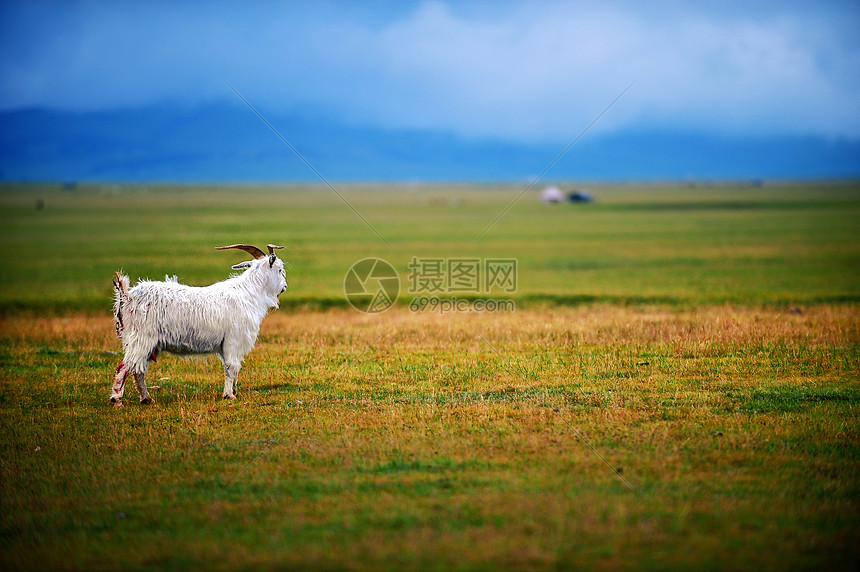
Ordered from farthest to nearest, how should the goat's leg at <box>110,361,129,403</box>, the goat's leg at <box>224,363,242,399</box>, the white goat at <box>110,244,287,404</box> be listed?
1. the goat's leg at <box>224,363,242,399</box>
2. the goat's leg at <box>110,361,129,403</box>
3. the white goat at <box>110,244,287,404</box>

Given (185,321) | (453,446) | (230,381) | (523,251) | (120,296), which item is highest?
(523,251)

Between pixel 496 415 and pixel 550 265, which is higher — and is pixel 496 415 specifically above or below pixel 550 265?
below

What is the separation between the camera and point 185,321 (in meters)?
12.4

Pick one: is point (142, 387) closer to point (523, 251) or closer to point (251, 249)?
point (251, 249)

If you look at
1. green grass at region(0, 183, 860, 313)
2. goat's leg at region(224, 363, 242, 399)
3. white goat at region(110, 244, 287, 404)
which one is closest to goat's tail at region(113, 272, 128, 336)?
white goat at region(110, 244, 287, 404)

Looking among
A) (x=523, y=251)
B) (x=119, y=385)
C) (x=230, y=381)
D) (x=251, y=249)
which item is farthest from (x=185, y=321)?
(x=523, y=251)

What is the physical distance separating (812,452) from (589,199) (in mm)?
146068

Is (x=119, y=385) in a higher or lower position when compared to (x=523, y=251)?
lower

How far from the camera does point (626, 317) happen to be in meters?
21.9

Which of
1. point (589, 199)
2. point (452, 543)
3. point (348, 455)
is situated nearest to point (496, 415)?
point (348, 455)

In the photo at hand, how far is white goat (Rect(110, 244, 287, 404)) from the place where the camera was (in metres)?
12.2

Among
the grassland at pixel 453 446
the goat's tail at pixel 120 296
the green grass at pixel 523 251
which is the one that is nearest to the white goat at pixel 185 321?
the goat's tail at pixel 120 296

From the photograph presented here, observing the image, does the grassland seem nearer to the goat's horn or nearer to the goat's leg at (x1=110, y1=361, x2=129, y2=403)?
the goat's leg at (x1=110, y1=361, x2=129, y2=403)

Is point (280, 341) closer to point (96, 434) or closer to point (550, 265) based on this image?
point (96, 434)
